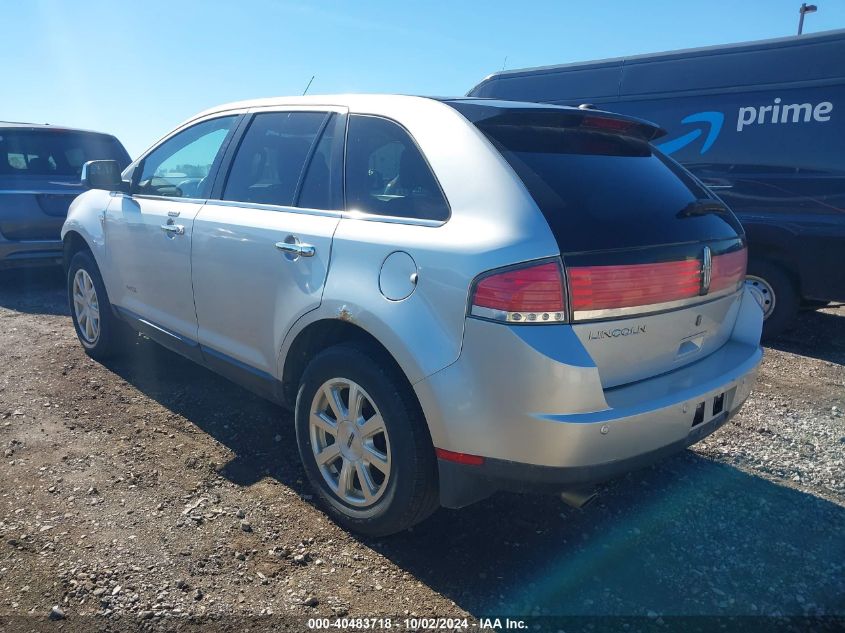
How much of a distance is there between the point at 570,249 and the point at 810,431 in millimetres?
2596

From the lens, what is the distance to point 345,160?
2918 mm

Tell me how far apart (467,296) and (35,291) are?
683cm

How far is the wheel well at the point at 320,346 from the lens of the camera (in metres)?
2.54

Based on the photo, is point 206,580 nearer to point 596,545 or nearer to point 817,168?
point 596,545

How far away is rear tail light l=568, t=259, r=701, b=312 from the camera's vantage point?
2.16 meters

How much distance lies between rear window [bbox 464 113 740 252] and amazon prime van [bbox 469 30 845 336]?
2736 millimetres

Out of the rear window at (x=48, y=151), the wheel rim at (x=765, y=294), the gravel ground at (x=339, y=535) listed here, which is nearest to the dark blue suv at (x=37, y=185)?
the rear window at (x=48, y=151)

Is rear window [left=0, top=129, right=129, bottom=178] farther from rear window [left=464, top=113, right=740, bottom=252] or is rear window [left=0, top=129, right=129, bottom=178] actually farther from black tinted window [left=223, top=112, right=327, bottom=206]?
rear window [left=464, top=113, right=740, bottom=252]

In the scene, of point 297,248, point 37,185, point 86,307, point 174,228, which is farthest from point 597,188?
point 37,185

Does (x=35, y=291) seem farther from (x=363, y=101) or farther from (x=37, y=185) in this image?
(x=363, y=101)

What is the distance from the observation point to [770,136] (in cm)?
518

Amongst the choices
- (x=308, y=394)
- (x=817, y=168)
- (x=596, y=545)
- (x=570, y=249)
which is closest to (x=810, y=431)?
(x=596, y=545)

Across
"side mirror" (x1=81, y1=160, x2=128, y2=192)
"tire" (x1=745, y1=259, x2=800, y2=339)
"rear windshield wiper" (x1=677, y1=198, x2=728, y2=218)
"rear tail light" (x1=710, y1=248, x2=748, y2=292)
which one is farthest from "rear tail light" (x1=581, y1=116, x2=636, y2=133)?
Answer: "tire" (x1=745, y1=259, x2=800, y2=339)

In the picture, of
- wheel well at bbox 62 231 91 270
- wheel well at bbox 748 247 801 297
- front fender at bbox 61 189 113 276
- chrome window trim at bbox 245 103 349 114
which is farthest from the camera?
wheel well at bbox 748 247 801 297
